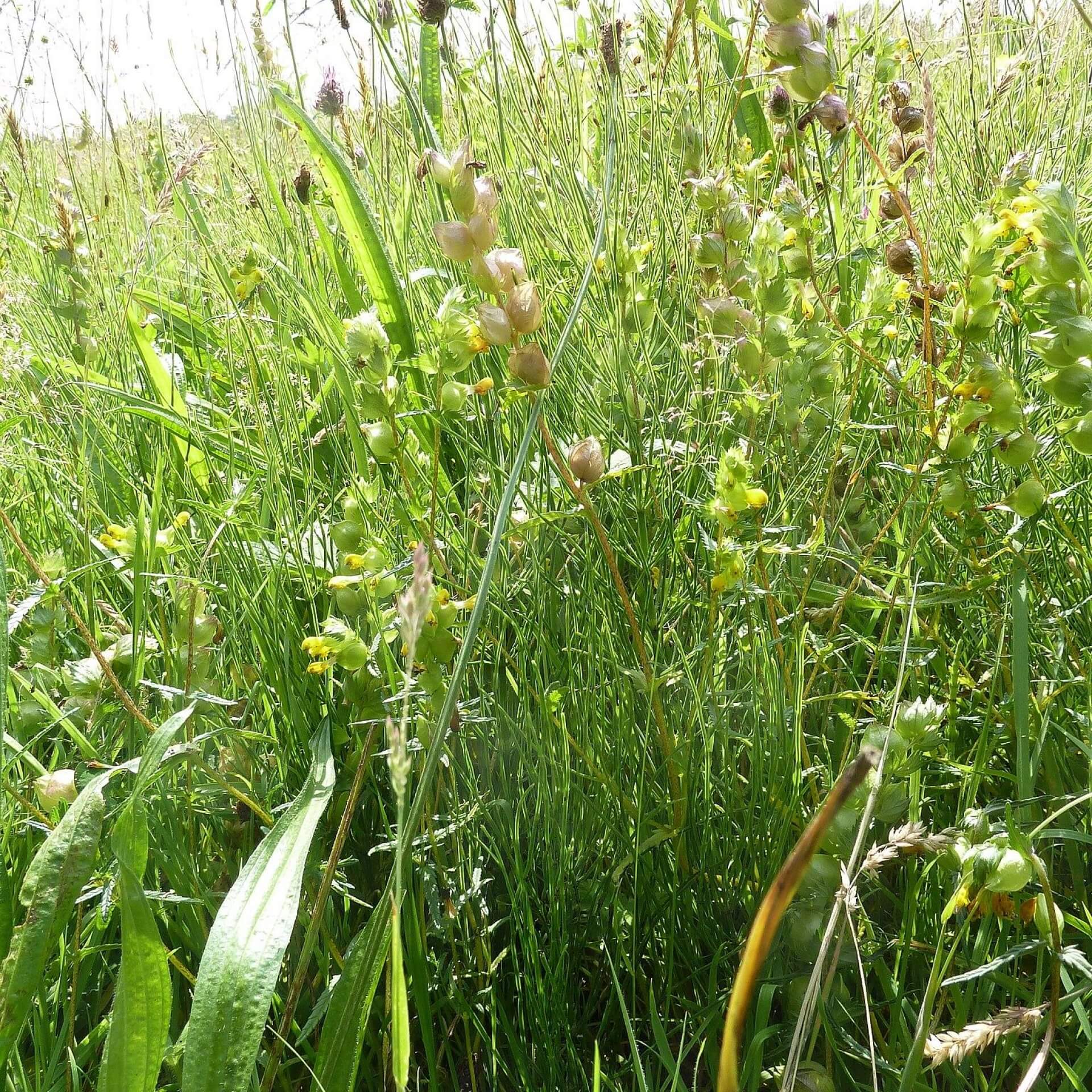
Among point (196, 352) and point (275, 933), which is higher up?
point (196, 352)

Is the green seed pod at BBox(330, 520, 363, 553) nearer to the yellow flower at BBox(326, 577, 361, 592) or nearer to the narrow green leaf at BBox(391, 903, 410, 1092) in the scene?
the yellow flower at BBox(326, 577, 361, 592)

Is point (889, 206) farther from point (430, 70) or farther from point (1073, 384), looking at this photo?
point (430, 70)

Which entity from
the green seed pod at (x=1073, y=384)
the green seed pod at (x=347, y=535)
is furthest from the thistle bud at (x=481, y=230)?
the green seed pod at (x=1073, y=384)

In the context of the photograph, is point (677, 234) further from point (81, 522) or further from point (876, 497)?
point (81, 522)

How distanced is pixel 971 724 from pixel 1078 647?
12cm

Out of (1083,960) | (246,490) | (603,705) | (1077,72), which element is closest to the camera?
(1083,960)

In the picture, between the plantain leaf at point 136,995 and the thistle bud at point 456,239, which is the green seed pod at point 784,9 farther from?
the plantain leaf at point 136,995

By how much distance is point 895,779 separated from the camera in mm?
746

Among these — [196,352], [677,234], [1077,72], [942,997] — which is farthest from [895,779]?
[1077,72]

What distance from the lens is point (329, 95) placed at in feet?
4.96

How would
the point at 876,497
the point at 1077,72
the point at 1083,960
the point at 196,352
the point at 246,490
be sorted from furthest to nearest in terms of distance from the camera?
the point at 1077,72 → the point at 196,352 → the point at 876,497 → the point at 246,490 → the point at 1083,960

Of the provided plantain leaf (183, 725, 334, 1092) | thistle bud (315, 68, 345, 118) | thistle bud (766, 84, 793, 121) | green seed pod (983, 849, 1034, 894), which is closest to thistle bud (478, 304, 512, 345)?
plantain leaf (183, 725, 334, 1092)

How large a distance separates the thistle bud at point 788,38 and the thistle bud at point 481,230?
0.30 metres

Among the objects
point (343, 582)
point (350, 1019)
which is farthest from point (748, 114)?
point (350, 1019)
